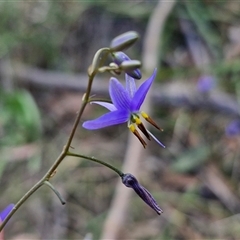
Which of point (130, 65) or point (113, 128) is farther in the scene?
point (113, 128)

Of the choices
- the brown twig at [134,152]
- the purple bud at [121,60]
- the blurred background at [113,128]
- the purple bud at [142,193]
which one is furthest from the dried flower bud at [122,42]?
the blurred background at [113,128]

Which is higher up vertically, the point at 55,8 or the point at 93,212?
the point at 55,8

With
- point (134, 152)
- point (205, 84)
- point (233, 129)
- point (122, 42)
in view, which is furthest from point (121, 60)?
point (205, 84)

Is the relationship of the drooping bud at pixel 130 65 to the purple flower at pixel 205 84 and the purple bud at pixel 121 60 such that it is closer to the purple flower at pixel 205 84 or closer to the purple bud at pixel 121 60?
the purple bud at pixel 121 60

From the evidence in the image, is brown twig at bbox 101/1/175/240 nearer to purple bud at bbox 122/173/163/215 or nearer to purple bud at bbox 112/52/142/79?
purple bud at bbox 122/173/163/215

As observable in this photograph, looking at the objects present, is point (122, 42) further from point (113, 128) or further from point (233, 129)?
point (113, 128)

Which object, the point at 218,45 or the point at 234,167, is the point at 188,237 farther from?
the point at 218,45

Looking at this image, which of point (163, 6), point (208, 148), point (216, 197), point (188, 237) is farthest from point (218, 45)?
point (188, 237)
